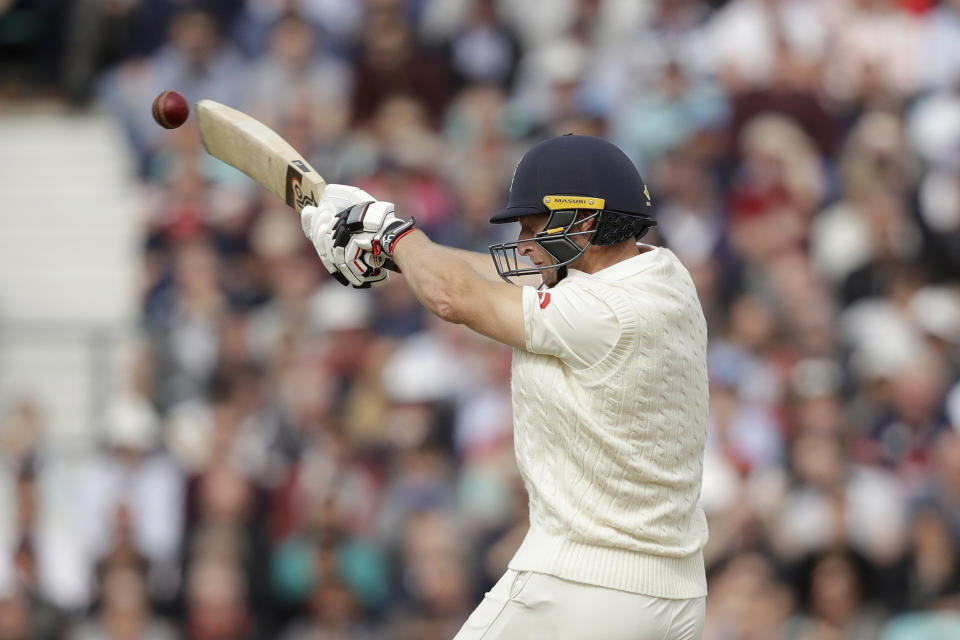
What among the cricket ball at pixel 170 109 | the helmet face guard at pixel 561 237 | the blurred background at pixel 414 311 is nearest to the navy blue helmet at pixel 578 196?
the helmet face guard at pixel 561 237

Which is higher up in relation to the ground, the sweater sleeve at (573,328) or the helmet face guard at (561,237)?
the helmet face guard at (561,237)

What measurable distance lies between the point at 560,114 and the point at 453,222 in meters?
1.09

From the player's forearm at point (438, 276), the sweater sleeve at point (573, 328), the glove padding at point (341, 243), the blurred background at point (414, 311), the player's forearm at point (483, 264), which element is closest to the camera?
the sweater sleeve at point (573, 328)

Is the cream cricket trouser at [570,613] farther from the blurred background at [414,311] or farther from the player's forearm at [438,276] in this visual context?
the blurred background at [414,311]

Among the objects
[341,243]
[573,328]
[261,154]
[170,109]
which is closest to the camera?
[573,328]

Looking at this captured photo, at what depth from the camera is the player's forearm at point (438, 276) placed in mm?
3766

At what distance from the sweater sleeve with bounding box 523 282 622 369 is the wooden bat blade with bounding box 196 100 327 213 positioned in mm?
988

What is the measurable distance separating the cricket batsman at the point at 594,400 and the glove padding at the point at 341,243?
9.0 inches

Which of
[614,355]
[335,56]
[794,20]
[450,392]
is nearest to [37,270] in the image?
[335,56]

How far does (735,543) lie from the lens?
713 cm

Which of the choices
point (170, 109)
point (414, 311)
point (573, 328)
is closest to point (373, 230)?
point (573, 328)

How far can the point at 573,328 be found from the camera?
Result: 3.65 m

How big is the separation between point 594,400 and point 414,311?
4892 millimetres

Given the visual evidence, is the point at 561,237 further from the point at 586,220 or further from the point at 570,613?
the point at 570,613
